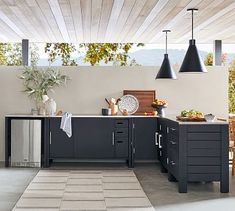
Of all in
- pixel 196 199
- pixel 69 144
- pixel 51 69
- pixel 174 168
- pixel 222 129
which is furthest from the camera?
pixel 51 69

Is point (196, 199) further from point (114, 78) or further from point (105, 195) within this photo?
point (114, 78)

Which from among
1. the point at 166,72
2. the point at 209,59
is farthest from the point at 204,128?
the point at 209,59

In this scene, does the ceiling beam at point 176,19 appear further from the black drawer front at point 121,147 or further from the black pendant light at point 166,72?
the black drawer front at point 121,147

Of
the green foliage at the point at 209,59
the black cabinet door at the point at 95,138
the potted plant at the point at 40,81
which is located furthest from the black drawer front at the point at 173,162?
the green foliage at the point at 209,59

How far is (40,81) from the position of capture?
877cm

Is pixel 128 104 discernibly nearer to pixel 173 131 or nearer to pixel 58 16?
pixel 173 131

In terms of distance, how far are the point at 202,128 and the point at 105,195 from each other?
1.46m

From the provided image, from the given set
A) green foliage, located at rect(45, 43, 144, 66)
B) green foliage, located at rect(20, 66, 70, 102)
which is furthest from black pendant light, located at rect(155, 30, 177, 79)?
green foliage, located at rect(45, 43, 144, 66)

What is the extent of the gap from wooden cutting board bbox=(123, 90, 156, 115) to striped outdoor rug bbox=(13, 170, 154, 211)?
1.52 m

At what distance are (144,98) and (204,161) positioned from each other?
120 inches

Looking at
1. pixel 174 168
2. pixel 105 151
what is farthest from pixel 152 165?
pixel 174 168

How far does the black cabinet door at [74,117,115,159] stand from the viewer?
8188 millimetres

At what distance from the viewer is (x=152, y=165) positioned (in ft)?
27.9

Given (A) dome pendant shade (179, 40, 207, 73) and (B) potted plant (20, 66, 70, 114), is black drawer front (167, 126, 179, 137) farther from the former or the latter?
(B) potted plant (20, 66, 70, 114)
